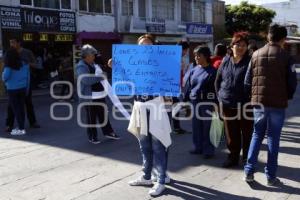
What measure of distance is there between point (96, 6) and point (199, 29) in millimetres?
12493

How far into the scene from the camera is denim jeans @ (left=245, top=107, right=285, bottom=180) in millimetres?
5102

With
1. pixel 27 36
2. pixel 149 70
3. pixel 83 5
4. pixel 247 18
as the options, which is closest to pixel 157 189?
pixel 149 70

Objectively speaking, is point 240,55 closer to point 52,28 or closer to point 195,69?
point 195,69

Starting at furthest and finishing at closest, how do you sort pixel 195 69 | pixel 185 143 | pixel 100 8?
1. pixel 100 8
2. pixel 185 143
3. pixel 195 69

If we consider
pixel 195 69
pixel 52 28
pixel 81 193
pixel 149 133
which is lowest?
pixel 81 193

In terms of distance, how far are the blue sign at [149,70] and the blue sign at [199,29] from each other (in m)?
29.9

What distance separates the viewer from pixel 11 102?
8.87 metres

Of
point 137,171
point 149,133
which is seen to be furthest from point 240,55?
point 137,171

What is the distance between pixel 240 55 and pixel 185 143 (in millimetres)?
2436

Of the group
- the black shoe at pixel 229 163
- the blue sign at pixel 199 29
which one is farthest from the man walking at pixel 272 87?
the blue sign at pixel 199 29

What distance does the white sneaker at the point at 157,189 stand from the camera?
16.4ft

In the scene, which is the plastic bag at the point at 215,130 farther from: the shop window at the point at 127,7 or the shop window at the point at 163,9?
the shop window at the point at 163,9

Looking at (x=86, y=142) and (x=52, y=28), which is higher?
(x=52, y=28)

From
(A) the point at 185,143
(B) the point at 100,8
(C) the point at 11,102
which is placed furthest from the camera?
(B) the point at 100,8
